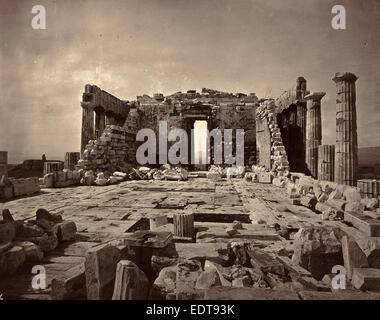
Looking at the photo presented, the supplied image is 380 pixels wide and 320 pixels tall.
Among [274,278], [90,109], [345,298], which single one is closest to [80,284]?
[274,278]

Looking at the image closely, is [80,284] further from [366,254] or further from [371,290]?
[366,254]

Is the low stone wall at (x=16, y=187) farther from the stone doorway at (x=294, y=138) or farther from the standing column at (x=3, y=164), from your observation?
the stone doorway at (x=294, y=138)

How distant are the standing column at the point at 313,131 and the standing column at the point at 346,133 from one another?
2.96 meters

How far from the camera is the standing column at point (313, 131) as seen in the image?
36.6 feet

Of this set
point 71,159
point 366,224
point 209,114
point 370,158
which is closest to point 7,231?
point 366,224

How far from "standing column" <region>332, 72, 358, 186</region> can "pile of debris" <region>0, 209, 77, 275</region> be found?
830 centimetres

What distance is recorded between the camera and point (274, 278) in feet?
7.09

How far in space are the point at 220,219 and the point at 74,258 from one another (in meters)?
2.59

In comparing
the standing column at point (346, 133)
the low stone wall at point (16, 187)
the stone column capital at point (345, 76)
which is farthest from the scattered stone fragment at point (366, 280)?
the stone column capital at point (345, 76)

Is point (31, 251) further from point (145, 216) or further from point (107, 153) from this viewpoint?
point (107, 153)

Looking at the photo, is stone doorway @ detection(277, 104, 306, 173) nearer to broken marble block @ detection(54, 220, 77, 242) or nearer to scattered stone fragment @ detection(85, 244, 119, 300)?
broken marble block @ detection(54, 220, 77, 242)

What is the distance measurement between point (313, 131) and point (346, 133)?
3.51 m

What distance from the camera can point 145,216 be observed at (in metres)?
4.43

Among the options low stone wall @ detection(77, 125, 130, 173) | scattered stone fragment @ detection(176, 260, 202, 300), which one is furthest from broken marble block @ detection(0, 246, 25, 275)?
low stone wall @ detection(77, 125, 130, 173)
